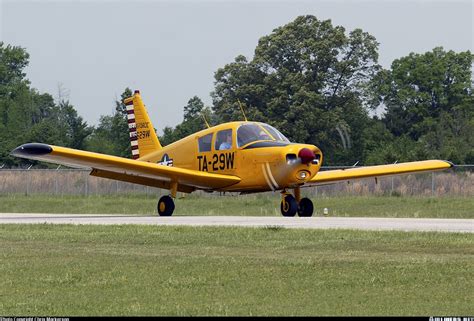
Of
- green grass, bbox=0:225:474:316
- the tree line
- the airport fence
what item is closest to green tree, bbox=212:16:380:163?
the tree line

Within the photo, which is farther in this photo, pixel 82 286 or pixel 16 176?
pixel 16 176

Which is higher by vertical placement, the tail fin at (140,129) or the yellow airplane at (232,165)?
the tail fin at (140,129)

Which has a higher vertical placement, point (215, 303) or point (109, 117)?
point (109, 117)

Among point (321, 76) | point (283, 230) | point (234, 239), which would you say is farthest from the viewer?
point (321, 76)

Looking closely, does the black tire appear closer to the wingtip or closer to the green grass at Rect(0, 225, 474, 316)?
the wingtip

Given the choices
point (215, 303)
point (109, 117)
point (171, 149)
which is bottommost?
point (215, 303)

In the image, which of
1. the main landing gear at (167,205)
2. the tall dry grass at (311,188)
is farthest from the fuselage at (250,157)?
the tall dry grass at (311,188)

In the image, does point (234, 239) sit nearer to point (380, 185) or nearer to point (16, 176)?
point (380, 185)

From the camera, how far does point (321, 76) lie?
69.9 meters

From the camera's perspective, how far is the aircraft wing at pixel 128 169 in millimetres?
26125

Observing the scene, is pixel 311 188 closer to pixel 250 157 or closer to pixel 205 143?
pixel 205 143

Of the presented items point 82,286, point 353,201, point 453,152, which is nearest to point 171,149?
point 353,201

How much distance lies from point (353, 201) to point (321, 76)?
34.3 m

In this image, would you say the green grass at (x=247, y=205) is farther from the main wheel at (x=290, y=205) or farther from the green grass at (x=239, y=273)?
the green grass at (x=239, y=273)
